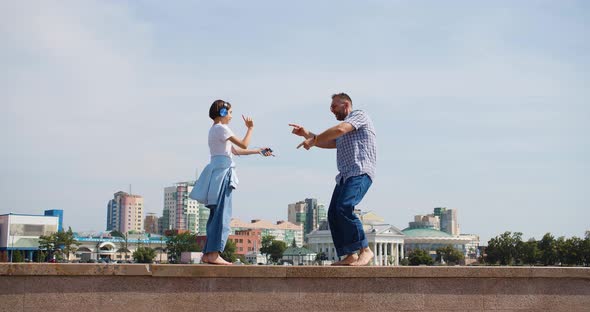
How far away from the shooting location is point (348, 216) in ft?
30.2

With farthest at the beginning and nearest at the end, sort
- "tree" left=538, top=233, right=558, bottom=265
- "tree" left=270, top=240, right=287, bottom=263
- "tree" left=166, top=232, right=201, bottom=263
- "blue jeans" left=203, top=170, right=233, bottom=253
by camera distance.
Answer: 1. "tree" left=270, top=240, right=287, bottom=263
2. "tree" left=166, top=232, right=201, bottom=263
3. "tree" left=538, top=233, right=558, bottom=265
4. "blue jeans" left=203, top=170, right=233, bottom=253

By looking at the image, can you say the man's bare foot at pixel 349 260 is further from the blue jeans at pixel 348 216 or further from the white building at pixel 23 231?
the white building at pixel 23 231

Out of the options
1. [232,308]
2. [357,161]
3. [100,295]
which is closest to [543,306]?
[357,161]

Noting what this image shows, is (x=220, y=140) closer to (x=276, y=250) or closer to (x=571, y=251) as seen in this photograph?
(x=571, y=251)

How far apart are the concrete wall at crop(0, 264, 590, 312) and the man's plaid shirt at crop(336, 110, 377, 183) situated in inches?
61.7

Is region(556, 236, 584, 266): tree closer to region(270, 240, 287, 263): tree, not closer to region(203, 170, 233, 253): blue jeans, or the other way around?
region(270, 240, 287, 263): tree

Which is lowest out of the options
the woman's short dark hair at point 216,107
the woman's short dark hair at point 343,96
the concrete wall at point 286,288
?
the concrete wall at point 286,288

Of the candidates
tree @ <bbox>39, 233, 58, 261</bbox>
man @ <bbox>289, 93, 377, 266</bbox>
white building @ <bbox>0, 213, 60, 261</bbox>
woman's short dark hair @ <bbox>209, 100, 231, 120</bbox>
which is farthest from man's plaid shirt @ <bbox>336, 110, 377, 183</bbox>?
white building @ <bbox>0, 213, 60, 261</bbox>

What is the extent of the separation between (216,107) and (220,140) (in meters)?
0.59

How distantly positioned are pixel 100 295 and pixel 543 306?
5.60 meters

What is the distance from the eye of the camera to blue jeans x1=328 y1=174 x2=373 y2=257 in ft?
30.2

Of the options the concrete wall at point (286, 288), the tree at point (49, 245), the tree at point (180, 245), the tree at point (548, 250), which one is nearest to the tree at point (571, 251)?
the tree at point (548, 250)

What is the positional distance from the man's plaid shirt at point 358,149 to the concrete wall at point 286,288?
1.57 m

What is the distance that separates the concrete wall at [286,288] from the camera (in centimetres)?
796
